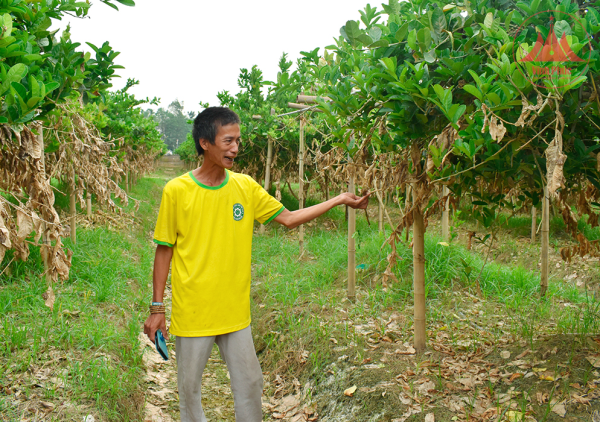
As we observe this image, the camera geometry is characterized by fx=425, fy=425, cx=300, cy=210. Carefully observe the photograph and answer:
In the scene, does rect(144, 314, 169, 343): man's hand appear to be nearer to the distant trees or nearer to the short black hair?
the short black hair

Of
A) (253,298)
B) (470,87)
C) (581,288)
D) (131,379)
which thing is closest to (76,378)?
(131,379)

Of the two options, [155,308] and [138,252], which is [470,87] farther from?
[138,252]

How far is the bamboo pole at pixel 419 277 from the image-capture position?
3010 mm

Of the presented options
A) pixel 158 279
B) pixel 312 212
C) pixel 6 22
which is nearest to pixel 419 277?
pixel 312 212

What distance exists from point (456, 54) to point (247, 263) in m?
1.60

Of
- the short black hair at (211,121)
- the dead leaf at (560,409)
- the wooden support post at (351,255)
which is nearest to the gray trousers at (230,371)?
the short black hair at (211,121)

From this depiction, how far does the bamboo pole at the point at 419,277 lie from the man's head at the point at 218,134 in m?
1.36

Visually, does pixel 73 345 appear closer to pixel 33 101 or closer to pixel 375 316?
pixel 33 101

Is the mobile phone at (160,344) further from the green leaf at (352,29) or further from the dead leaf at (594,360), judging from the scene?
the dead leaf at (594,360)

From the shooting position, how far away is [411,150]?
2643mm

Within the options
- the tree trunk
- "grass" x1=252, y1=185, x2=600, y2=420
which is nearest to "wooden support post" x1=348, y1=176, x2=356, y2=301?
the tree trunk

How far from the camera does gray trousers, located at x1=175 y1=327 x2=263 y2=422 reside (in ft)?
7.34

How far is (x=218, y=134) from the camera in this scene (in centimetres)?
226

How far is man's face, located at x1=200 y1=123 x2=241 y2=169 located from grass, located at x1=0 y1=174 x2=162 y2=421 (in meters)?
1.84
